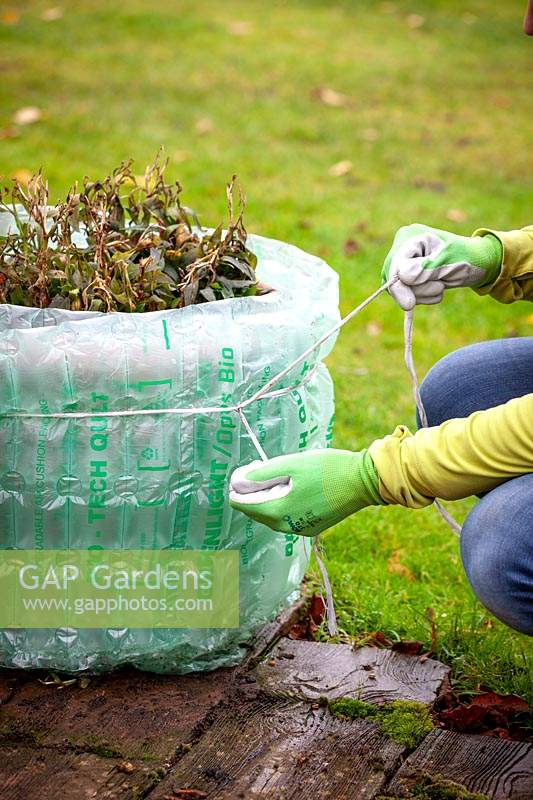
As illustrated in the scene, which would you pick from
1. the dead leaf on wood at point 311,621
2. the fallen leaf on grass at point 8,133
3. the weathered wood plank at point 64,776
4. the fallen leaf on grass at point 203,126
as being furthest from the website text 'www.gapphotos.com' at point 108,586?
the fallen leaf on grass at point 203,126

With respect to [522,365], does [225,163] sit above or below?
below

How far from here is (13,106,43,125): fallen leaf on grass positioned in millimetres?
4848

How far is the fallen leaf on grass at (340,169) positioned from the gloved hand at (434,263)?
2.95 meters

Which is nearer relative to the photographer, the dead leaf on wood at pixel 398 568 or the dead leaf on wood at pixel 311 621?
the dead leaf on wood at pixel 311 621

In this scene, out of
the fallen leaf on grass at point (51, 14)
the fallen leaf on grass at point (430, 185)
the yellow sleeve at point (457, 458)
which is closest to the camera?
the yellow sleeve at point (457, 458)

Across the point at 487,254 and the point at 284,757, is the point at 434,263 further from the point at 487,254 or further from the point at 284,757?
the point at 284,757

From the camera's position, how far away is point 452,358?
6.45 feet

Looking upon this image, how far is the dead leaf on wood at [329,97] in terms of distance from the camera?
217 inches

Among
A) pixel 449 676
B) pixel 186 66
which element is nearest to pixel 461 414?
pixel 449 676

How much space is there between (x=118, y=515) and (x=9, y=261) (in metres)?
0.49

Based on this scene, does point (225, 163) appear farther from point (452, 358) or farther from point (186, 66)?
point (452, 358)

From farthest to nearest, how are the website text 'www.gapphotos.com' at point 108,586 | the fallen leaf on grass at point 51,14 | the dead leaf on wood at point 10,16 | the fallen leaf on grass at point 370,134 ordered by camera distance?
1. the fallen leaf on grass at point 51,14
2. the dead leaf on wood at point 10,16
3. the fallen leaf on grass at point 370,134
4. the website text 'www.gapphotos.com' at point 108,586

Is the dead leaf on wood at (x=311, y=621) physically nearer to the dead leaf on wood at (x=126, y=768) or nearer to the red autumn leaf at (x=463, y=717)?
the red autumn leaf at (x=463, y=717)

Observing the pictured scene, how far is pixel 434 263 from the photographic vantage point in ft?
5.58
